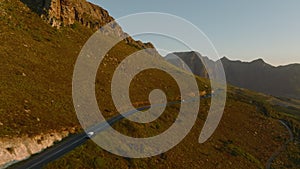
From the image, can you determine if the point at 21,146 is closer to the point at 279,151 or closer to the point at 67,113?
the point at 67,113

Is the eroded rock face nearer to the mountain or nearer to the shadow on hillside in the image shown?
the mountain

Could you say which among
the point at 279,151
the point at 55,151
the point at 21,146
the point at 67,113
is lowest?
the point at 279,151

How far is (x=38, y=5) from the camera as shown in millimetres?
92500

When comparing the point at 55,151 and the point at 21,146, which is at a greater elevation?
the point at 21,146

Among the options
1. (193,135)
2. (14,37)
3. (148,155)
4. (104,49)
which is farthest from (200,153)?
(104,49)

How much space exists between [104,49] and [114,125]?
5903cm

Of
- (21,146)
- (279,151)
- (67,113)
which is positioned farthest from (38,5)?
(279,151)

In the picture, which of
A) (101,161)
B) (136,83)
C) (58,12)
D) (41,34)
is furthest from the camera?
(58,12)

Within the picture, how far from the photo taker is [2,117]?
35.5 m

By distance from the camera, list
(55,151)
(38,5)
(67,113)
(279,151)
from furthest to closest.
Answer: (38,5)
(279,151)
(67,113)
(55,151)

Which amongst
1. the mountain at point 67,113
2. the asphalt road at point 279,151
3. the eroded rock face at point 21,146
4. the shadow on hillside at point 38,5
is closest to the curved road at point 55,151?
the eroded rock face at point 21,146

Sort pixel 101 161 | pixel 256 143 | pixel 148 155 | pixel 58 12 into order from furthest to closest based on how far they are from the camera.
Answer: pixel 58 12 < pixel 256 143 < pixel 148 155 < pixel 101 161

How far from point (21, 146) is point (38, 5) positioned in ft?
237

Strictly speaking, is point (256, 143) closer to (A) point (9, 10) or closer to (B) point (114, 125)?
(B) point (114, 125)
